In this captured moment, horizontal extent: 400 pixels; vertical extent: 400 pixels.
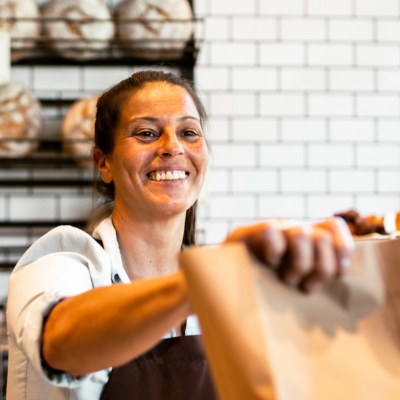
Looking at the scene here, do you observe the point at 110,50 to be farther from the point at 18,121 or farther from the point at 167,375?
the point at 167,375

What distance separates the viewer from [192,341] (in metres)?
1.33

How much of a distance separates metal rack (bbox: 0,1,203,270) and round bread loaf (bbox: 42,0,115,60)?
2 centimetres

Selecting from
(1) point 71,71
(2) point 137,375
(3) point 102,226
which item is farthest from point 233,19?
(2) point 137,375

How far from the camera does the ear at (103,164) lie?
151cm

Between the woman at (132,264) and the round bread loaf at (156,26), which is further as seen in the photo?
the round bread loaf at (156,26)

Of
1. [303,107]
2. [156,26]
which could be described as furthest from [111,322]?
[303,107]

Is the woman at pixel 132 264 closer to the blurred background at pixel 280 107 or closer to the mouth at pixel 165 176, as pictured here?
the mouth at pixel 165 176

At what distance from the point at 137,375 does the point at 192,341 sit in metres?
0.13

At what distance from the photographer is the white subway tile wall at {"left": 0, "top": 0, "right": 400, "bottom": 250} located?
2.93 meters

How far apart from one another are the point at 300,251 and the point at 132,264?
842mm

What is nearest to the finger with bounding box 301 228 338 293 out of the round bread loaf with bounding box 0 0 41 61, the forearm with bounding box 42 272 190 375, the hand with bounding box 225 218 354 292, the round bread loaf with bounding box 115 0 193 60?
the hand with bounding box 225 218 354 292

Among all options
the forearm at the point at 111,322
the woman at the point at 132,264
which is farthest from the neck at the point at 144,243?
the forearm at the point at 111,322

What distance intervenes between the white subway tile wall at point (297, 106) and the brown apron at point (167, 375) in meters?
1.58

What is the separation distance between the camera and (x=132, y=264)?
1391 mm
